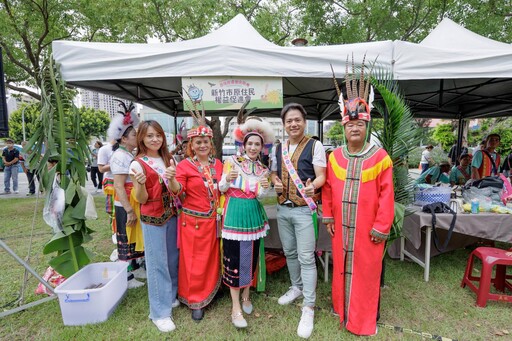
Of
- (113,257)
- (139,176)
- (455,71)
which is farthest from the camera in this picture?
(113,257)

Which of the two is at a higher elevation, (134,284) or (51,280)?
(51,280)

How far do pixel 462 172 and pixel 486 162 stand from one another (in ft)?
1.42

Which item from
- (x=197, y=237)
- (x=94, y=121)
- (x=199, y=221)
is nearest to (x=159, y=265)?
(x=197, y=237)

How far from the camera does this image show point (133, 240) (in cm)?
292

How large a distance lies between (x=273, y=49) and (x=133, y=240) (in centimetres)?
247

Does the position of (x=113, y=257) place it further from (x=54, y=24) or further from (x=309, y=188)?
(x=54, y=24)

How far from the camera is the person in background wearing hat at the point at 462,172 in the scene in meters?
5.28

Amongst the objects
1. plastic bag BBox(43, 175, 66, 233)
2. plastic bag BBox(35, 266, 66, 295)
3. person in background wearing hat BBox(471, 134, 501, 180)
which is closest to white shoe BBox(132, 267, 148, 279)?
plastic bag BBox(35, 266, 66, 295)

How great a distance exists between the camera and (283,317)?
2.56 meters

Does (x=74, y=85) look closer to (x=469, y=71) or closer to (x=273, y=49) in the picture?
(x=273, y=49)

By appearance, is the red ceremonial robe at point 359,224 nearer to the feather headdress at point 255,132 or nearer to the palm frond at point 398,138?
the palm frond at point 398,138

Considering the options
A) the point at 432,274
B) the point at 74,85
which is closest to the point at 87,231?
the point at 74,85

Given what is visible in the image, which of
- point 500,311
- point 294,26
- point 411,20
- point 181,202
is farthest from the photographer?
point 294,26

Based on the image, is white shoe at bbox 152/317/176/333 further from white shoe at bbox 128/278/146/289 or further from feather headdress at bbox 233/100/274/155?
feather headdress at bbox 233/100/274/155
